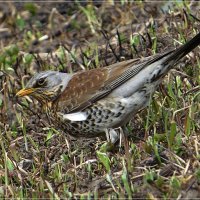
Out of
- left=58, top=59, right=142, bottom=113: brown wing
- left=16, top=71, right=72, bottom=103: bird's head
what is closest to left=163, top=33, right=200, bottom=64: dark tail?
left=58, top=59, right=142, bottom=113: brown wing

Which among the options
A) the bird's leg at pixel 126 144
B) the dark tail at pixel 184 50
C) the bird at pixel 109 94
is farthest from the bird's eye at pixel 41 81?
the dark tail at pixel 184 50


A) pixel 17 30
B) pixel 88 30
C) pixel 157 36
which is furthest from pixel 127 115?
pixel 17 30

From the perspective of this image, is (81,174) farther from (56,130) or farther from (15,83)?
(15,83)

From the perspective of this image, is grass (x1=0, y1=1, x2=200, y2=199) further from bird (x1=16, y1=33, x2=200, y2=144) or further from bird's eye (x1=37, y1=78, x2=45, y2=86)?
bird's eye (x1=37, y1=78, x2=45, y2=86)

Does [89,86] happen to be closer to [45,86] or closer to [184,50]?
[45,86]

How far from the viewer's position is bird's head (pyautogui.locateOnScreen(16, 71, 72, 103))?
7.20 meters

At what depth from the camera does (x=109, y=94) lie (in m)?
6.73

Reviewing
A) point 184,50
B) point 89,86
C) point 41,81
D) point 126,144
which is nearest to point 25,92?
point 41,81

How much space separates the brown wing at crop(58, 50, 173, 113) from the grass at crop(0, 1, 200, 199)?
39 centimetres

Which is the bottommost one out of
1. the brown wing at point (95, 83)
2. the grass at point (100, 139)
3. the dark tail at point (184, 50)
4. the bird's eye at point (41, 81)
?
the grass at point (100, 139)

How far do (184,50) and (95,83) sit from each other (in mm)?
891

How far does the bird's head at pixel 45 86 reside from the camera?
7.20 metres

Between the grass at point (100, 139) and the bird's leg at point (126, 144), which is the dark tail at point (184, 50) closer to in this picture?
the grass at point (100, 139)

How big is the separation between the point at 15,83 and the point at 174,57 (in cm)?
254
